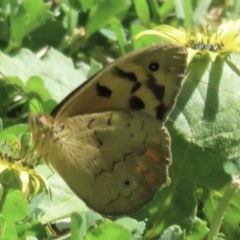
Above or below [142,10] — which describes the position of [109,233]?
above

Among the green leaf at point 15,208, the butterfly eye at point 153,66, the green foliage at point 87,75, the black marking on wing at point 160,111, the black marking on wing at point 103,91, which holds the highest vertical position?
the butterfly eye at point 153,66

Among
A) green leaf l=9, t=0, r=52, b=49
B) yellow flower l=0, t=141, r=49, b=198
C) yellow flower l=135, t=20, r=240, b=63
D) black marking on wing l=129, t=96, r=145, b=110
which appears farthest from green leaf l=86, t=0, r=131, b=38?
yellow flower l=0, t=141, r=49, b=198

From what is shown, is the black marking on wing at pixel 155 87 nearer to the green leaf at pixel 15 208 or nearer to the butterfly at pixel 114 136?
the butterfly at pixel 114 136

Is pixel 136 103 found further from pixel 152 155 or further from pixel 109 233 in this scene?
pixel 109 233

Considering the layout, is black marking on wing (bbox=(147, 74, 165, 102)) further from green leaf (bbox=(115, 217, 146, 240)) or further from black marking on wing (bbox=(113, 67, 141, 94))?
green leaf (bbox=(115, 217, 146, 240))

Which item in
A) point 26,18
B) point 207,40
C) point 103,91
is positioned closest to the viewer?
point 103,91

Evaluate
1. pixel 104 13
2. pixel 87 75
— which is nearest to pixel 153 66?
pixel 87 75

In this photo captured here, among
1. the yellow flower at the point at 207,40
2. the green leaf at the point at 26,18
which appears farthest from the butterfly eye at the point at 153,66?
the green leaf at the point at 26,18
